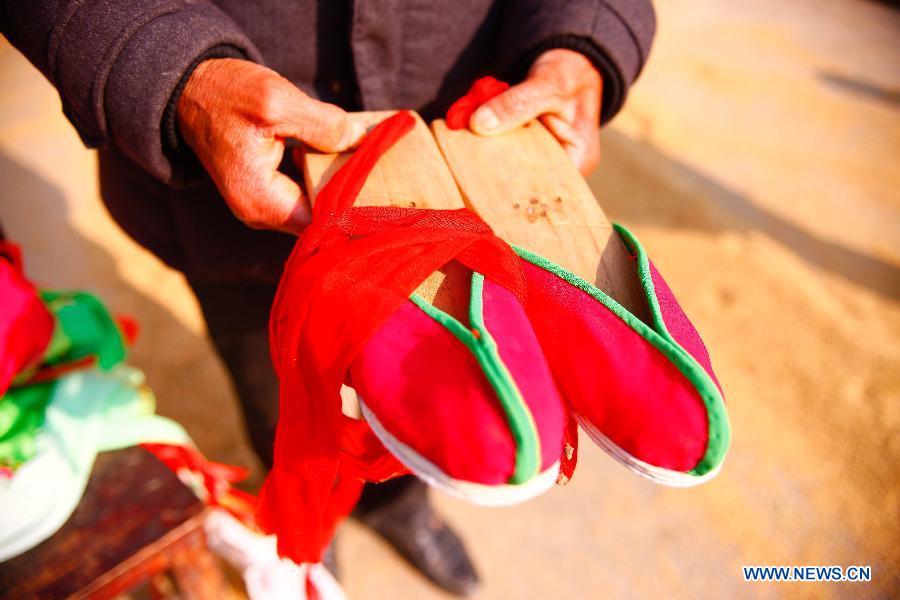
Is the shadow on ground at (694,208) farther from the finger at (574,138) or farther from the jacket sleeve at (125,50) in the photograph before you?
the jacket sleeve at (125,50)

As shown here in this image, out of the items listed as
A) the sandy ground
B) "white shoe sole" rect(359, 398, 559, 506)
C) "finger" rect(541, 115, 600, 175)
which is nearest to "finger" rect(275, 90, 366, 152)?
"finger" rect(541, 115, 600, 175)

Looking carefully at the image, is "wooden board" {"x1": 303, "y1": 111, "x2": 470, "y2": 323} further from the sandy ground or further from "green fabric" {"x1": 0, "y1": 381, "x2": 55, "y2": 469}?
the sandy ground

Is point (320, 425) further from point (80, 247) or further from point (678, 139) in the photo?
point (678, 139)

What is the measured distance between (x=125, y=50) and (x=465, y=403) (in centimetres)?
50

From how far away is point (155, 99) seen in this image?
2.06 feet

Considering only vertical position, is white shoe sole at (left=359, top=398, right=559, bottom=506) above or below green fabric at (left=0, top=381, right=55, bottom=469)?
above

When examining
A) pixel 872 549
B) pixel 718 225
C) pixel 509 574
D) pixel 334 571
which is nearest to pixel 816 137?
pixel 718 225

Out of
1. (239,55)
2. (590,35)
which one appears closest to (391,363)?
(239,55)

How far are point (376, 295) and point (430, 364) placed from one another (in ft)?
0.26

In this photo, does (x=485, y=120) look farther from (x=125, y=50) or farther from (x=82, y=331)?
(x=82, y=331)

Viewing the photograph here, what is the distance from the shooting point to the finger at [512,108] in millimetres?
723

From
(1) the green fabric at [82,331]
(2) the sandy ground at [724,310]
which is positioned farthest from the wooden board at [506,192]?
(2) the sandy ground at [724,310]

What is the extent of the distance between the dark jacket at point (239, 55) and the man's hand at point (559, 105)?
3 cm

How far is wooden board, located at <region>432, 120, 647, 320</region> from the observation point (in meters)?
0.59
